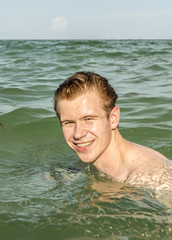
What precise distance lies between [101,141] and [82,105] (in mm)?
463

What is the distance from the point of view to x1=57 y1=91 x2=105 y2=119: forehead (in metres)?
3.59

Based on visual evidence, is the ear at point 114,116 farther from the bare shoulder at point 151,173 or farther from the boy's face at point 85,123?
the bare shoulder at point 151,173

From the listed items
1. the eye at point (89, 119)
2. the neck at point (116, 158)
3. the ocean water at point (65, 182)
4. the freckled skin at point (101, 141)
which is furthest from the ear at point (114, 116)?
the ocean water at point (65, 182)

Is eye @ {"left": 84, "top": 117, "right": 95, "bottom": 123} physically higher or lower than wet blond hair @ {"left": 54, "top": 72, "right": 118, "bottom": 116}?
lower

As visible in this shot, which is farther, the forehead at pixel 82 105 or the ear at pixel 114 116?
the ear at pixel 114 116

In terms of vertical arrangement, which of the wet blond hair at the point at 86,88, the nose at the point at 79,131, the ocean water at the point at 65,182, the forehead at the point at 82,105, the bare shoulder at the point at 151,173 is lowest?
the ocean water at the point at 65,182

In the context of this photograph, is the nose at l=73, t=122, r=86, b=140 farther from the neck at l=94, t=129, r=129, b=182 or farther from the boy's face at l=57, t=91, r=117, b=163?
the neck at l=94, t=129, r=129, b=182

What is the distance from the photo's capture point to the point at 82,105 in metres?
3.58

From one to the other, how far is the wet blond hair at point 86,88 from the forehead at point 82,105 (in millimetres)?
39

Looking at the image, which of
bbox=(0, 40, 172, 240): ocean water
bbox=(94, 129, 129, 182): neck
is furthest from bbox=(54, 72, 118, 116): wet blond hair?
bbox=(0, 40, 172, 240): ocean water

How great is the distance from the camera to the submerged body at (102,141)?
3.62 meters

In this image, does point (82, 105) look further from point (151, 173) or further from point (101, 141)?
point (151, 173)

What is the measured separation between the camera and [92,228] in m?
2.99

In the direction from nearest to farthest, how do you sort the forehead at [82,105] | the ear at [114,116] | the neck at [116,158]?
the forehead at [82,105] → the ear at [114,116] → the neck at [116,158]
